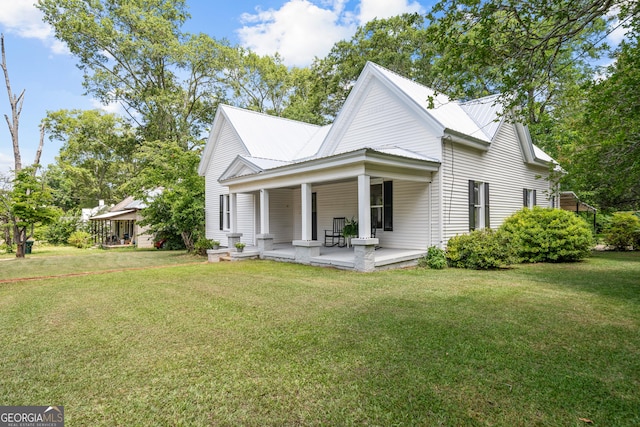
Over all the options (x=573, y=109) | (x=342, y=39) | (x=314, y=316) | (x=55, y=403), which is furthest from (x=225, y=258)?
(x=342, y=39)

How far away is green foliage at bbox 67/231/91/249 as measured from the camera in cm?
2490

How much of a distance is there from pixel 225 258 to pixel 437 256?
7.69 meters

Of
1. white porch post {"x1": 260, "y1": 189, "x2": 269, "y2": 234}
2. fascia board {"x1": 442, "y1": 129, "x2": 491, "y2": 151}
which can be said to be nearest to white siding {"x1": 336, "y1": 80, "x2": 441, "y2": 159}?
fascia board {"x1": 442, "y1": 129, "x2": 491, "y2": 151}

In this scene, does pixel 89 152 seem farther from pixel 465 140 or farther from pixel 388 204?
pixel 465 140

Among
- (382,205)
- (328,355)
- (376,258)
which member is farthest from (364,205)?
(328,355)

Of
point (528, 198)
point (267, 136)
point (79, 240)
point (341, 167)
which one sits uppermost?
point (267, 136)

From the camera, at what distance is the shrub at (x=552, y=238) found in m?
11.0

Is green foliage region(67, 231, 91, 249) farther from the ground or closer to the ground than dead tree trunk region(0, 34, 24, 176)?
closer to the ground

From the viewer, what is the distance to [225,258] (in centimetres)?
1306

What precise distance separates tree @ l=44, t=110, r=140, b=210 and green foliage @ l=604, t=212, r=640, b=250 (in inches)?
1193

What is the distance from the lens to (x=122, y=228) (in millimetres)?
28750

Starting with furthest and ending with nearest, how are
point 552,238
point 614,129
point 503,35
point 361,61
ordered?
1. point 361,61
2. point 552,238
3. point 614,129
4. point 503,35

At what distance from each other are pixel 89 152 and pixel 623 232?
4282 cm

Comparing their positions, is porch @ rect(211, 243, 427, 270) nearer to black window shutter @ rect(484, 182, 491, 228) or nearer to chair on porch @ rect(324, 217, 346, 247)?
chair on porch @ rect(324, 217, 346, 247)
